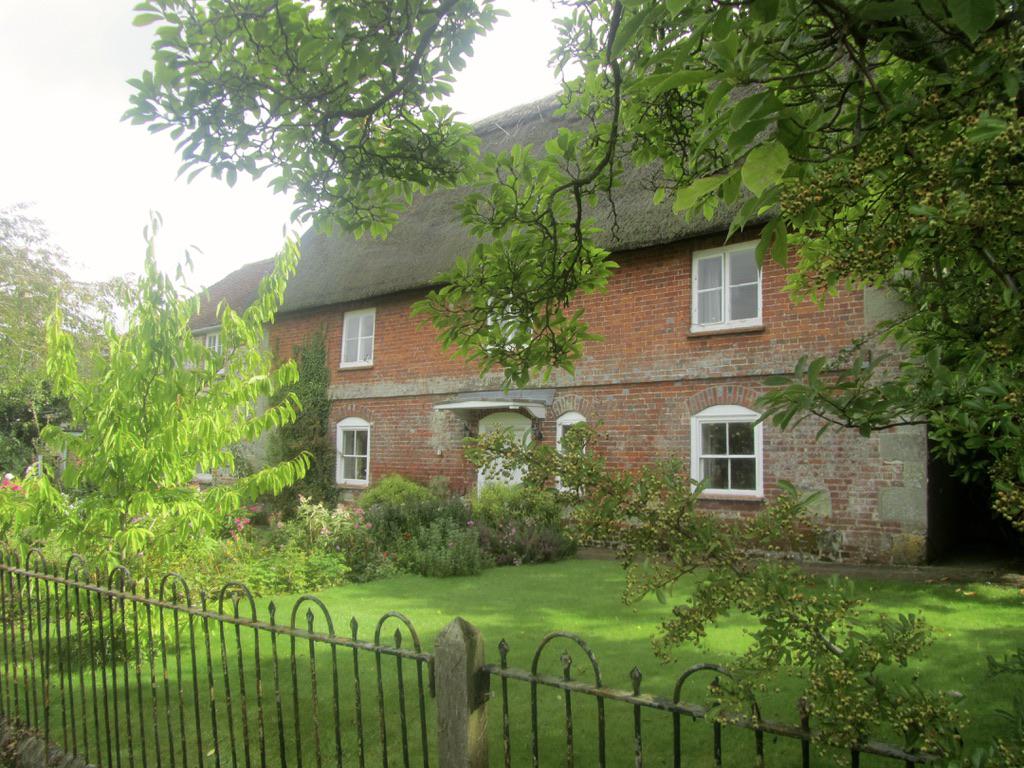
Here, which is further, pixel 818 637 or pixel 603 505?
pixel 603 505

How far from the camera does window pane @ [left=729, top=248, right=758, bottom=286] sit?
11.3 metres

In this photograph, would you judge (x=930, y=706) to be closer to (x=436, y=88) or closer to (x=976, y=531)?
(x=436, y=88)

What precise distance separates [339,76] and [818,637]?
353 centimetres

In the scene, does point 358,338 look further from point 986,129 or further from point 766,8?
point 986,129

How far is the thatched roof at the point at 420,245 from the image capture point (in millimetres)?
13633

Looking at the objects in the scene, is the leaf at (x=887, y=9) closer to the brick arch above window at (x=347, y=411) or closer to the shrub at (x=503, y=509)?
the shrub at (x=503, y=509)

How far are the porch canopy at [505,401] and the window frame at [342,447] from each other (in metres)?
2.94

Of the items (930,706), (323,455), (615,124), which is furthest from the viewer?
(323,455)

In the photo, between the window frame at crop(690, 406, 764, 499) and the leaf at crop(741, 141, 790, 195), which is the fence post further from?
the window frame at crop(690, 406, 764, 499)

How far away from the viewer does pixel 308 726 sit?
15.6ft

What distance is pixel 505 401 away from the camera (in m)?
13.5

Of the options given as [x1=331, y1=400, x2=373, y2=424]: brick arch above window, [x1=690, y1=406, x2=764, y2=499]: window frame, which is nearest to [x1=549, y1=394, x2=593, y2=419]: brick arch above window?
[x1=690, y1=406, x2=764, y2=499]: window frame

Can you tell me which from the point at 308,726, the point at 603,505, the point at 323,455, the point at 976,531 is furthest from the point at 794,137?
the point at 323,455

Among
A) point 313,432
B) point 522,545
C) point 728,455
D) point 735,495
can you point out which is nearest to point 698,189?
point 522,545
